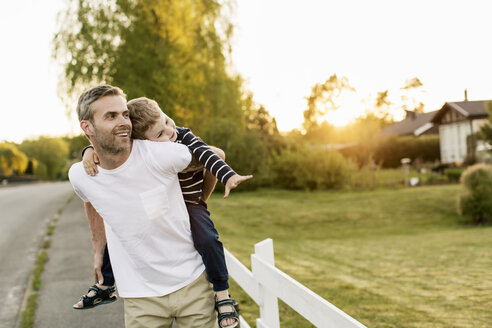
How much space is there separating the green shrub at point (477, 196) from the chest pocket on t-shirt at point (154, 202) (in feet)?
53.7

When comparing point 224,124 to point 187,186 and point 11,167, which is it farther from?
point 11,167

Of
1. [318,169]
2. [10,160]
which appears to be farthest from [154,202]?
[10,160]

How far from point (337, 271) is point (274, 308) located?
20.1 feet

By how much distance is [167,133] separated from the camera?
7.78ft

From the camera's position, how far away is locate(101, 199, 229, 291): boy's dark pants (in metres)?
2.35

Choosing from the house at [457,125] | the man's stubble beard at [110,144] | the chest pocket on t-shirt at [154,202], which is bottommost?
the chest pocket on t-shirt at [154,202]

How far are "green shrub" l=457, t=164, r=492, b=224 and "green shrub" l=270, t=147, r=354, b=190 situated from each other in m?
8.53

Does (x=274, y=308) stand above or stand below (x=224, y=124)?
below


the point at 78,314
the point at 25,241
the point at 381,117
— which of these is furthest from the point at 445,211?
the point at 381,117

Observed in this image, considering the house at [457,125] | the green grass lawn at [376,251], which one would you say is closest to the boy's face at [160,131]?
the green grass lawn at [376,251]

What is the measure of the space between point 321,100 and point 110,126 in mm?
58799

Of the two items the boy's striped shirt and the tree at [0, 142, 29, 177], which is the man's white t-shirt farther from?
the tree at [0, 142, 29, 177]

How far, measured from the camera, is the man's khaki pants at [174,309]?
7.36 feet

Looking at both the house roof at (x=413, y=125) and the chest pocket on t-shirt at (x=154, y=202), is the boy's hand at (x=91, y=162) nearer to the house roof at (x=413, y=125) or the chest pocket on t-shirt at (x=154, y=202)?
the chest pocket on t-shirt at (x=154, y=202)
